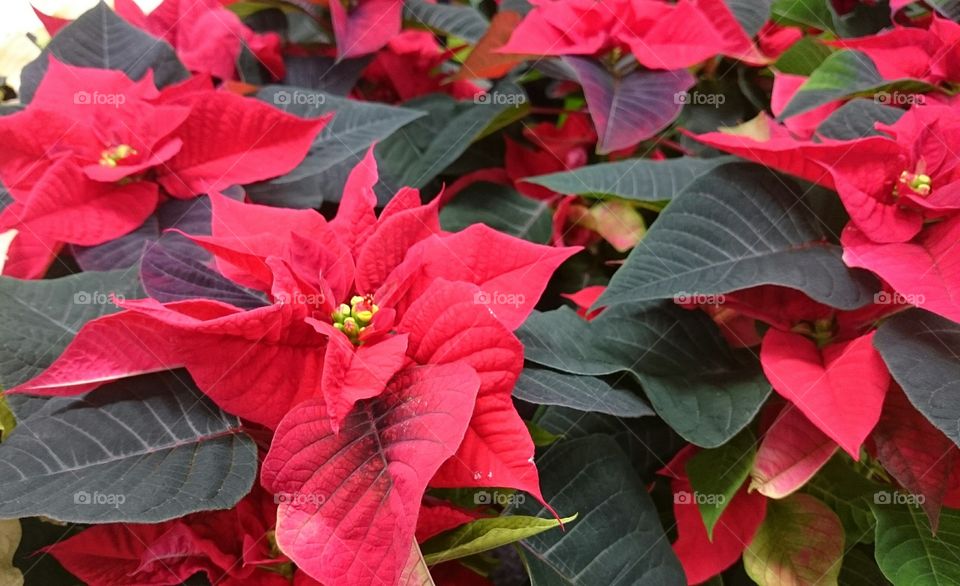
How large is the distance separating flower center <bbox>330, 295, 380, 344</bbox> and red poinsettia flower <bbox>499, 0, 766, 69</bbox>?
1.12 ft

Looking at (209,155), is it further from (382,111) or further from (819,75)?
(819,75)

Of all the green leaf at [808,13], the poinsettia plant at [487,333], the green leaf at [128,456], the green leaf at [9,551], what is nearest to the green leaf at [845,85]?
the poinsettia plant at [487,333]

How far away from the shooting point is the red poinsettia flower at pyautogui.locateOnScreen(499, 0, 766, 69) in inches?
27.2

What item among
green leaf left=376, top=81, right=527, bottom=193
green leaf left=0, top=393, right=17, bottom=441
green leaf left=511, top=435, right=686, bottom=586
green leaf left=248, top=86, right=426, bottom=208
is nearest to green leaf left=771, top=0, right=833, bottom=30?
green leaf left=376, top=81, right=527, bottom=193

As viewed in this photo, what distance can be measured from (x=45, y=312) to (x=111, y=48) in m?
0.29

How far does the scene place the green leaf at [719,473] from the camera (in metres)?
0.50

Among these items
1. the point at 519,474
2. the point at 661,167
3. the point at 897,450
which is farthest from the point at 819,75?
the point at 519,474

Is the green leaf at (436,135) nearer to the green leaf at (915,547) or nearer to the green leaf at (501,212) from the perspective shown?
the green leaf at (501,212)

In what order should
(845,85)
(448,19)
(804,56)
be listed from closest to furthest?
(845,85) → (804,56) → (448,19)

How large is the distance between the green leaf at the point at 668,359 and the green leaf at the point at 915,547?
0.36ft

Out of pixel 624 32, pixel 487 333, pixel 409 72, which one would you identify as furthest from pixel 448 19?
pixel 487 333

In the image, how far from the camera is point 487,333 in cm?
39

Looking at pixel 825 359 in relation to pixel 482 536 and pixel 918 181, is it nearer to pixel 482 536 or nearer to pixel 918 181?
pixel 918 181

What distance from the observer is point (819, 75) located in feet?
2.04
